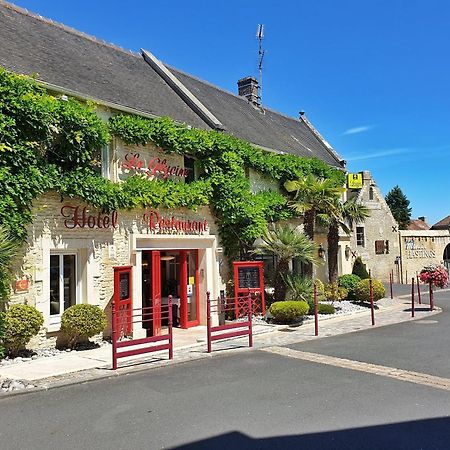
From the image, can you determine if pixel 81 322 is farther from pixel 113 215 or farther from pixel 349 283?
pixel 349 283

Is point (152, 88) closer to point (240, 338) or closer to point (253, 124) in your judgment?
point (253, 124)

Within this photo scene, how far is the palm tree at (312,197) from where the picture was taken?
56.9ft

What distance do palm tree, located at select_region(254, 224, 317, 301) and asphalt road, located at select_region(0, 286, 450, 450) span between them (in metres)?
6.15

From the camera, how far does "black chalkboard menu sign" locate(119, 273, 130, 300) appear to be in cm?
1146

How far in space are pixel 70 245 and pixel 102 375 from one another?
13.0 ft

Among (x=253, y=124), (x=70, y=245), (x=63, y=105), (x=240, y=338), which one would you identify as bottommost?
(x=240, y=338)

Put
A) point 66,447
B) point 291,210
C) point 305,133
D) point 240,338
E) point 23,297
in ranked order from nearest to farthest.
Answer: point 66,447
point 23,297
point 240,338
point 291,210
point 305,133

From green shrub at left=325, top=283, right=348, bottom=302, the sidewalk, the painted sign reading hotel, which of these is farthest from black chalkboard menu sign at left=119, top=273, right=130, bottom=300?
green shrub at left=325, top=283, right=348, bottom=302

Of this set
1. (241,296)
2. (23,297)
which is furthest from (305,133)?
(23,297)

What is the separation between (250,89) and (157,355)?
18.2 m

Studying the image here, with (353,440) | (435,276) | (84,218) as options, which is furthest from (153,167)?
(435,276)

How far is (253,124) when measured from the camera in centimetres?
2034

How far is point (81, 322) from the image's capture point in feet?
33.2

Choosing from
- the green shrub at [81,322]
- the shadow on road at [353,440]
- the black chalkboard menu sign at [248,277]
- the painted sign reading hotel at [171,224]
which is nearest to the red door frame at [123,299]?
the green shrub at [81,322]
